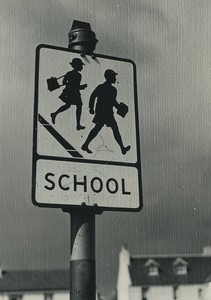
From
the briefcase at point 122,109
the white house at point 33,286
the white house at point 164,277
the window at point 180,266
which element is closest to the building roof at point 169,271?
the white house at point 164,277

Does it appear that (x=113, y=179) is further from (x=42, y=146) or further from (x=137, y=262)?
(x=137, y=262)

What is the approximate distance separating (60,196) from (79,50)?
715mm

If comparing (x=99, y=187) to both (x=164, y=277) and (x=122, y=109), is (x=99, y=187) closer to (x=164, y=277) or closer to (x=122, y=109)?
(x=122, y=109)

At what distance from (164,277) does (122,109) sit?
5569 cm

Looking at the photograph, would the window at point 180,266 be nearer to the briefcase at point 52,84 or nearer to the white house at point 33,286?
the white house at point 33,286

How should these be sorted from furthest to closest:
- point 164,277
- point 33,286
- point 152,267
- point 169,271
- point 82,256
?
point 33,286, point 169,271, point 152,267, point 164,277, point 82,256

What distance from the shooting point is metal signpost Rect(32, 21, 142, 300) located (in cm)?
232

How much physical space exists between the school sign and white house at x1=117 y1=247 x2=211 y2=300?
5294cm

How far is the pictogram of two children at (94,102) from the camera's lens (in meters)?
2.48

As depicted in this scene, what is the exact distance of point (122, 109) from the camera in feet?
8.54

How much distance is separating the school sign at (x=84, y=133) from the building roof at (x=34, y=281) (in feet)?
195

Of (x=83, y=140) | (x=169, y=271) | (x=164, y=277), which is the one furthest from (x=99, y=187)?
(x=169, y=271)

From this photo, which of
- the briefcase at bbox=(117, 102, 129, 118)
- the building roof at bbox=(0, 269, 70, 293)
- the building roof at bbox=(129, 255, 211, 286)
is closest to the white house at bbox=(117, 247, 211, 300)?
the building roof at bbox=(129, 255, 211, 286)

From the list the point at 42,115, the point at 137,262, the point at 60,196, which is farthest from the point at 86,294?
the point at 137,262
